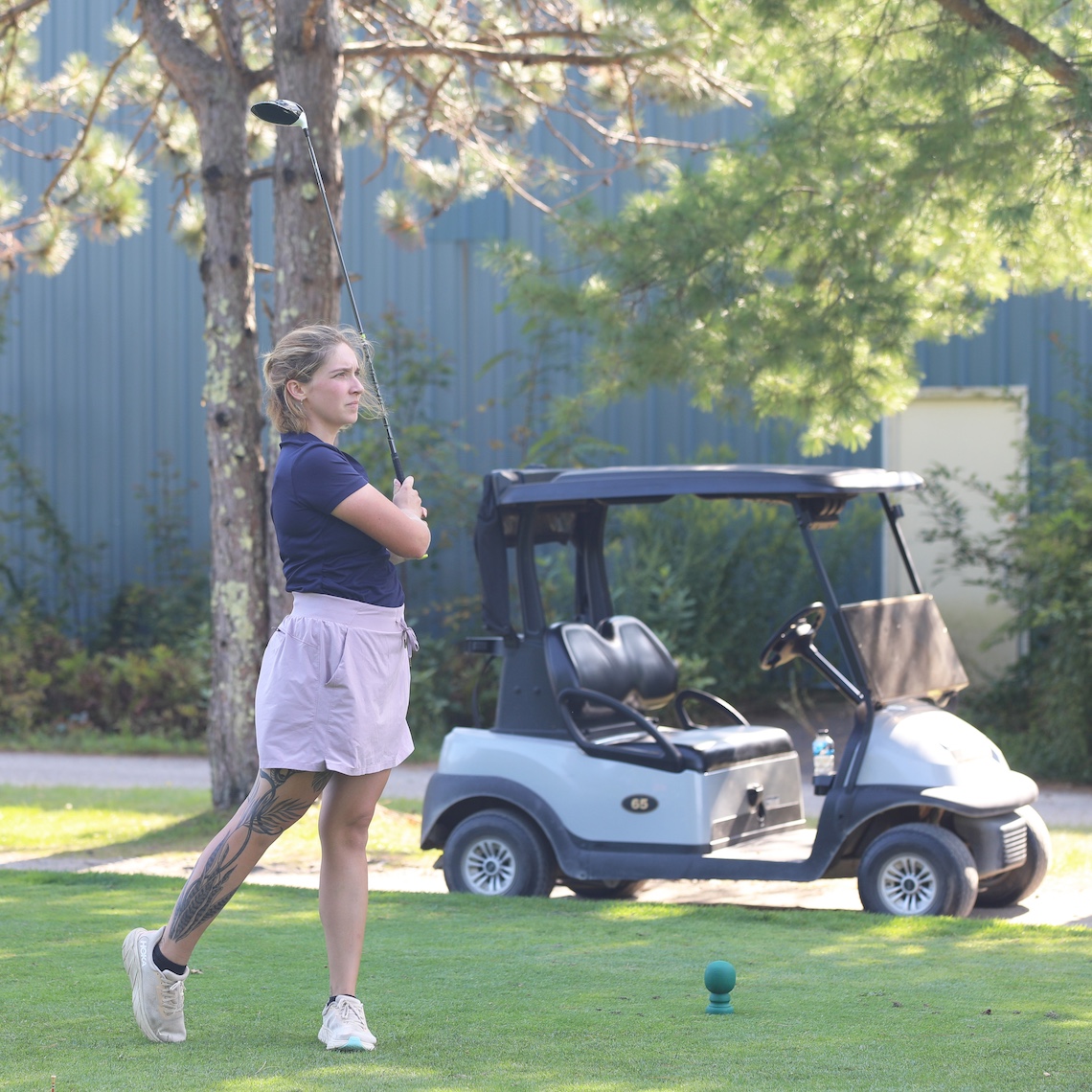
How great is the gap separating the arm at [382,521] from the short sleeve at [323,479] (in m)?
0.02

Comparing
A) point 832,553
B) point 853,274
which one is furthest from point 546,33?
point 832,553

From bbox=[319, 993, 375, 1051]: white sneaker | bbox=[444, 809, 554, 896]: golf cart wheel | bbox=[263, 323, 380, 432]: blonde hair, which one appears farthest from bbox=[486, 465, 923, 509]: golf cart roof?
bbox=[319, 993, 375, 1051]: white sneaker

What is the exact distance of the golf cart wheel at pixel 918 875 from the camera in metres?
5.65

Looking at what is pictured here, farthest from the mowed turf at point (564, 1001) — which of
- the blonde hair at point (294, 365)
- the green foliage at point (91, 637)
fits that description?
the green foliage at point (91, 637)

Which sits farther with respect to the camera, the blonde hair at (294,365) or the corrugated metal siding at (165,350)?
the corrugated metal siding at (165,350)

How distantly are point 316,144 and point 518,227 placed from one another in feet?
19.4

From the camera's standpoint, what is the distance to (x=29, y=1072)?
10.8ft

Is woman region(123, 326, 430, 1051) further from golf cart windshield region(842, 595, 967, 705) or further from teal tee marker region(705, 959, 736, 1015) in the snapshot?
golf cart windshield region(842, 595, 967, 705)

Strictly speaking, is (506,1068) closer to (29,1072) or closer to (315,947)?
(29,1072)

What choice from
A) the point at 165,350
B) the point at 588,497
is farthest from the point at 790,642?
the point at 165,350

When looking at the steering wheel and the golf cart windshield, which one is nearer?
the golf cart windshield

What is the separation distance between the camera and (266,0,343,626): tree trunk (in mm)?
8219

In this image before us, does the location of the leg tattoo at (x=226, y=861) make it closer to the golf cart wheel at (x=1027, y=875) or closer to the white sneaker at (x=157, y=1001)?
the white sneaker at (x=157, y=1001)

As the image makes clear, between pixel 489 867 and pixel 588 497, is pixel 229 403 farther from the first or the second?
pixel 489 867
